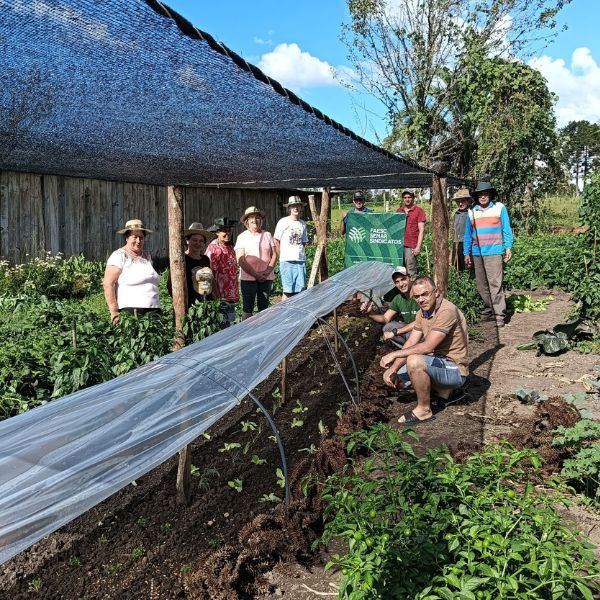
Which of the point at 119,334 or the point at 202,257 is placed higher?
the point at 202,257

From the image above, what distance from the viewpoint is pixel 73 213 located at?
12070 mm

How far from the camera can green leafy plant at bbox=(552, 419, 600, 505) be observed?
339 centimetres

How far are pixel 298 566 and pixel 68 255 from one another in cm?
1026

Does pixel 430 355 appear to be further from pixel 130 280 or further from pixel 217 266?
pixel 130 280

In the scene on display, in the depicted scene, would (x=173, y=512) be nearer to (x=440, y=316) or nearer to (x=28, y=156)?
(x=440, y=316)

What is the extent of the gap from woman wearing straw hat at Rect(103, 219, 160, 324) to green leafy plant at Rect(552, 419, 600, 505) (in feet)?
10.5

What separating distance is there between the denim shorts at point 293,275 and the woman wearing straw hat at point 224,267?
196 cm

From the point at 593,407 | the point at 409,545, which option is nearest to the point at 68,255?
the point at 593,407

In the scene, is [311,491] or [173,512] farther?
[311,491]

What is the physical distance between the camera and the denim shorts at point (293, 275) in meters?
7.86

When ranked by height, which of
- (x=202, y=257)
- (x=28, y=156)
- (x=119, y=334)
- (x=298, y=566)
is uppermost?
(x=28, y=156)

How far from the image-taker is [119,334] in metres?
4.49

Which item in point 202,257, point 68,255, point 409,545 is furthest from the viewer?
point 68,255

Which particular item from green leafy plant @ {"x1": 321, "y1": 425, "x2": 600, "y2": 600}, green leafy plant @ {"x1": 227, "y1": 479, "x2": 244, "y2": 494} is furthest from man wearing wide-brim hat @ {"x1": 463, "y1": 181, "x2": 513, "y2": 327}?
green leafy plant @ {"x1": 321, "y1": 425, "x2": 600, "y2": 600}
